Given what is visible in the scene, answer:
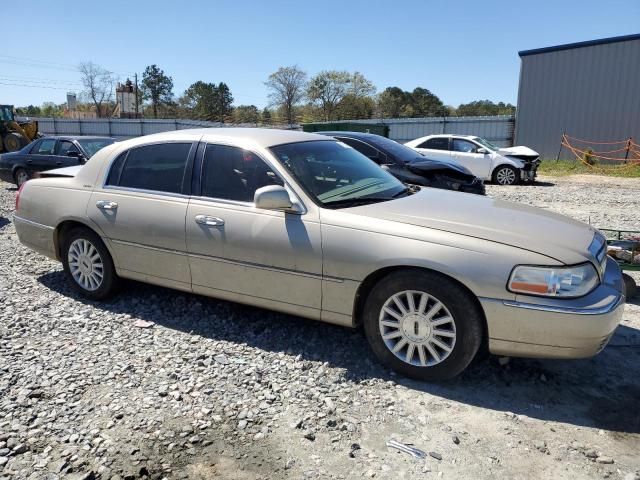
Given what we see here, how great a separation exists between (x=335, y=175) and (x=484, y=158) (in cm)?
1260

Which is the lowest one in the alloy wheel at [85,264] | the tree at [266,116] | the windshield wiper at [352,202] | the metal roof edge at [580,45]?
the alloy wheel at [85,264]

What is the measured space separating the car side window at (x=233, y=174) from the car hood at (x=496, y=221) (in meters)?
0.79

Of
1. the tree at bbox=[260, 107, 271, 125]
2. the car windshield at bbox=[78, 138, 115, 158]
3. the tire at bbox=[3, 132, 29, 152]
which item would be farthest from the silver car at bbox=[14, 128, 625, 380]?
the tree at bbox=[260, 107, 271, 125]

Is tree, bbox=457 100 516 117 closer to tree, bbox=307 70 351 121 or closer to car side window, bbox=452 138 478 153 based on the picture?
tree, bbox=307 70 351 121

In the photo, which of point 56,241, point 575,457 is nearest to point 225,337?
point 56,241

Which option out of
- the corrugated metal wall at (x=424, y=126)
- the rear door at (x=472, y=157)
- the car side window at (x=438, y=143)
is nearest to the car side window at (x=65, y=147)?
the car side window at (x=438, y=143)

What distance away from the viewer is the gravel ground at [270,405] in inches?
103

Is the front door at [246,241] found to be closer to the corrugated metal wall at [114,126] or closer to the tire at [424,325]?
the tire at [424,325]

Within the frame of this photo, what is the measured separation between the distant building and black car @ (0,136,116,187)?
45.1 m

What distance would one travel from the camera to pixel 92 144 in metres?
11.6

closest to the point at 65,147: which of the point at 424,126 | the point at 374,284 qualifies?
the point at 374,284

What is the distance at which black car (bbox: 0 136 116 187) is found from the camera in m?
11.4

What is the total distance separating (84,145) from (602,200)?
12.1m

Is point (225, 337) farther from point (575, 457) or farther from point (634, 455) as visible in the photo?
point (634, 455)
